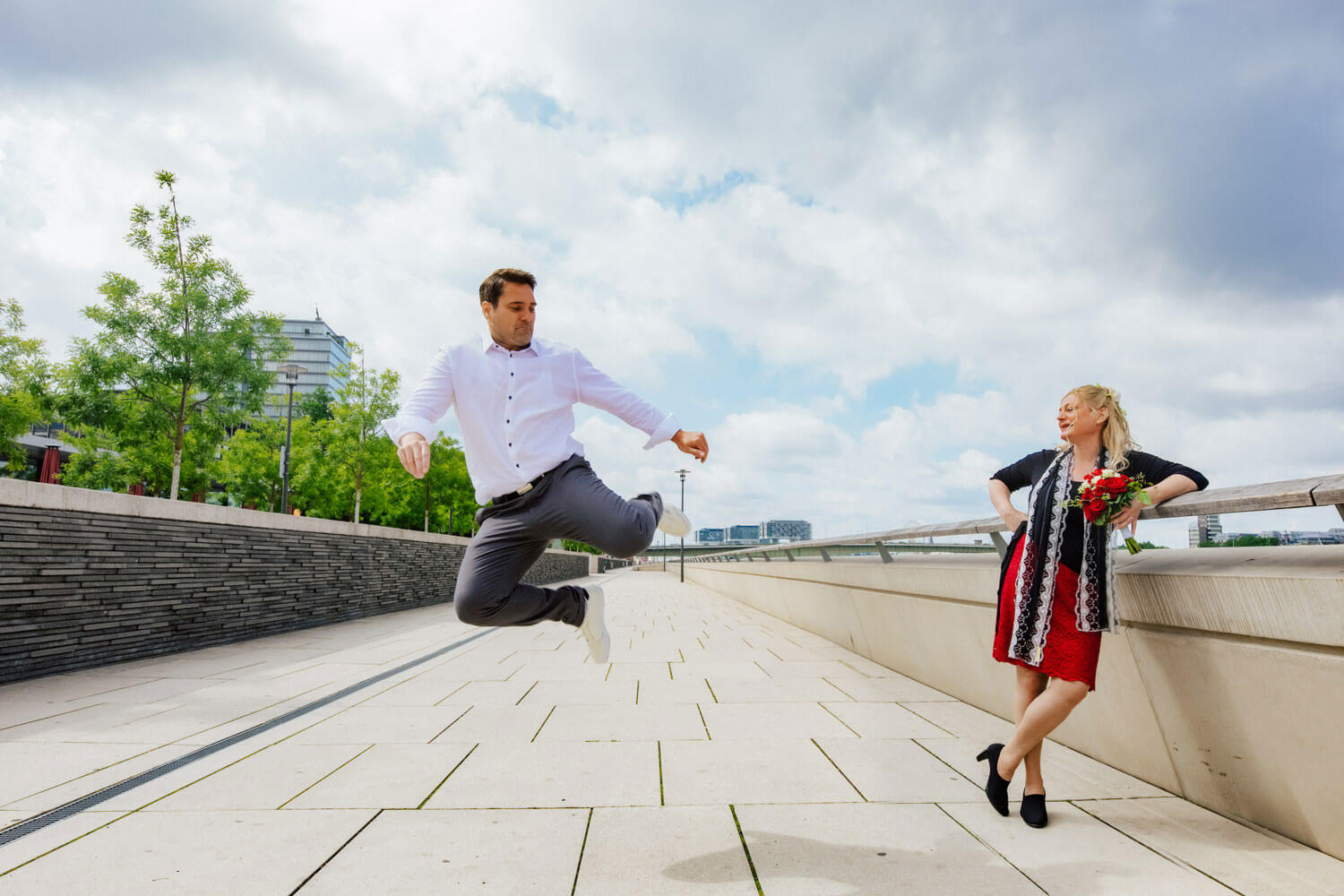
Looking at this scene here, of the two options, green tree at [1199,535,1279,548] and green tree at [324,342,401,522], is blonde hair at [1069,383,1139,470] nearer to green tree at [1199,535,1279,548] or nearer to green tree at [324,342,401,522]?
green tree at [1199,535,1279,548]

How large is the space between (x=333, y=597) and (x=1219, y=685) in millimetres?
11874

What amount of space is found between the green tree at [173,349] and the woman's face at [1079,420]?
22469 millimetres

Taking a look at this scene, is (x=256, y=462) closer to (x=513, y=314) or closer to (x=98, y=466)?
(x=98, y=466)

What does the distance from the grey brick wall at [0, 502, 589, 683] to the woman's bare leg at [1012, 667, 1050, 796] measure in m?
7.11

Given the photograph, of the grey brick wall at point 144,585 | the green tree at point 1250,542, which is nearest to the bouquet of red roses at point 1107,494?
the green tree at point 1250,542

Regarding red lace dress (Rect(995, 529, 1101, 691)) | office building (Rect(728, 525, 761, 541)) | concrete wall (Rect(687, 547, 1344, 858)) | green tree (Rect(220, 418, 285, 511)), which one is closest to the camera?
concrete wall (Rect(687, 547, 1344, 858))

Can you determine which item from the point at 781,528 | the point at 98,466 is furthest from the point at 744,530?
the point at 98,466

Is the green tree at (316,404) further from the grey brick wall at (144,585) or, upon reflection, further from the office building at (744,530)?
the office building at (744,530)

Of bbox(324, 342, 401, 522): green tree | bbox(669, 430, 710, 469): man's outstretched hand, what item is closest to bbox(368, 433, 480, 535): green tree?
bbox(324, 342, 401, 522): green tree

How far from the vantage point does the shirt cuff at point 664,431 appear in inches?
149

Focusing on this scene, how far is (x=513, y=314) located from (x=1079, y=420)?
2523 mm

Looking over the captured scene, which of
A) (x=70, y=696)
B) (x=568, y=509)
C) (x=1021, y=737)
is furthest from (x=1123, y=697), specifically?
(x=70, y=696)

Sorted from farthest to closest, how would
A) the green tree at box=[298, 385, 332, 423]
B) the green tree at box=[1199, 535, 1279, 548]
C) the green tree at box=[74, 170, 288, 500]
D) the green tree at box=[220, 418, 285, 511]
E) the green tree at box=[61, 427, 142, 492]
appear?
the green tree at box=[298, 385, 332, 423] < the green tree at box=[220, 418, 285, 511] < the green tree at box=[61, 427, 142, 492] < the green tree at box=[74, 170, 288, 500] < the green tree at box=[1199, 535, 1279, 548]

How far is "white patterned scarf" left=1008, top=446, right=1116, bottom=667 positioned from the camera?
9.99 ft
